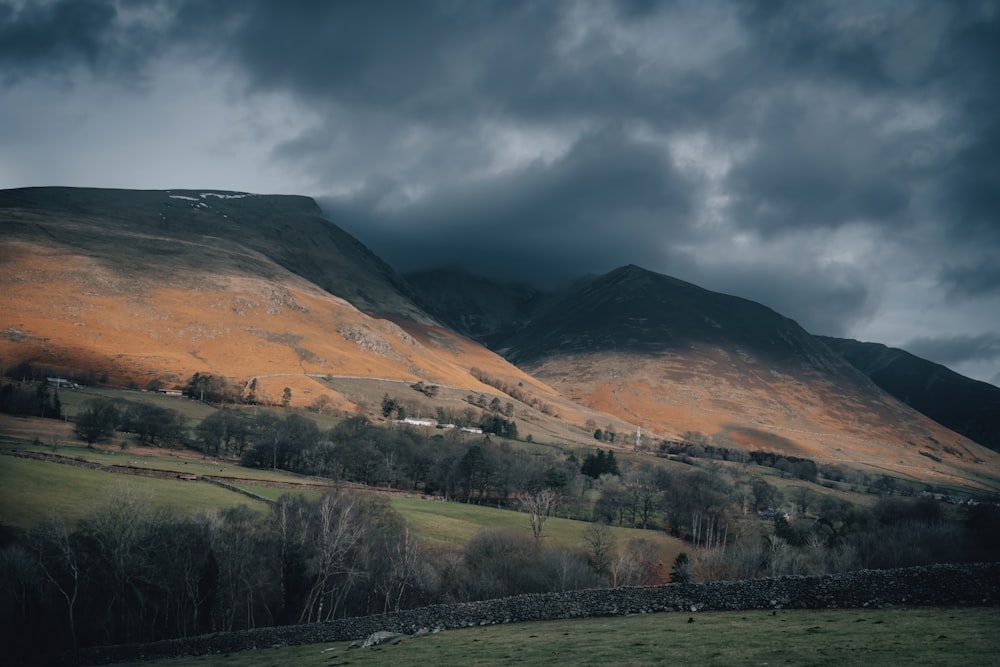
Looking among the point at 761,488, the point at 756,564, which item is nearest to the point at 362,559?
the point at 756,564

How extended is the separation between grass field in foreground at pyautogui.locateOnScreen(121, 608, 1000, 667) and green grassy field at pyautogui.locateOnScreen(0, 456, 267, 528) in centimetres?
3314

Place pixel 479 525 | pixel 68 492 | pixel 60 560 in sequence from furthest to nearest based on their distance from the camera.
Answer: pixel 479 525
pixel 68 492
pixel 60 560

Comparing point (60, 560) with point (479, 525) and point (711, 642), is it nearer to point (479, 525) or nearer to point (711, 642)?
point (479, 525)

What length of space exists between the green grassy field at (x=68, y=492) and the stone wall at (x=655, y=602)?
784 inches

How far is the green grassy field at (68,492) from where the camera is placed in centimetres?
5294

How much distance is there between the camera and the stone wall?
78.1ft

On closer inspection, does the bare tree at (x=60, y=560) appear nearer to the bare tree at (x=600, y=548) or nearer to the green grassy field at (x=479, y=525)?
the green grassy field at (x=479, y=525)

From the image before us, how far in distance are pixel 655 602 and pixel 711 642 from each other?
950cm

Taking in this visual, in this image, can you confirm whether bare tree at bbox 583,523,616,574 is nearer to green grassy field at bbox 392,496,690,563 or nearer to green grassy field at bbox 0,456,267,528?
green grassy field at bbox 392,496,690,563

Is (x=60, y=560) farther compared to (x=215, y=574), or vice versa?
(x=215, y=574)

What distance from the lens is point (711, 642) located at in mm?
20531

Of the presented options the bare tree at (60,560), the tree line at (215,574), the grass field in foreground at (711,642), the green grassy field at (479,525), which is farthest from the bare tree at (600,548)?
the bare tree at (60,560)

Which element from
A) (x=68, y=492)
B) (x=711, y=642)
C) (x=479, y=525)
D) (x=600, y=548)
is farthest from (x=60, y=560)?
(x=600, y=548)

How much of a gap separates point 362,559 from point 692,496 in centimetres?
6563
